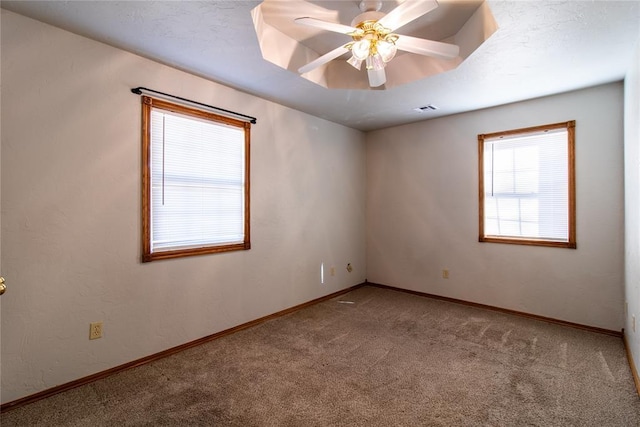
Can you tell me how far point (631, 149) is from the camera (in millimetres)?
2518

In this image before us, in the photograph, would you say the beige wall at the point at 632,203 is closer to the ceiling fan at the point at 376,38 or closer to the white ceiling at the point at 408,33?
the white ceiling at the point at 408,33

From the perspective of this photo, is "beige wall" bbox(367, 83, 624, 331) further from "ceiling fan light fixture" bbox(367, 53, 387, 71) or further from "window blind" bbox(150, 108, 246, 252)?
"window blind" bbox(150, 108, 246, 252)

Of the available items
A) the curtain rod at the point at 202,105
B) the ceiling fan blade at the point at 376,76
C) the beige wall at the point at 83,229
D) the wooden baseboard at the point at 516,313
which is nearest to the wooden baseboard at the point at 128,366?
the beige wall at the point at 83,229

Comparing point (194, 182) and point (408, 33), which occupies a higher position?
point (408, 33)

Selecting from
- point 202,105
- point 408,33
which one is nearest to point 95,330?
point 202,105

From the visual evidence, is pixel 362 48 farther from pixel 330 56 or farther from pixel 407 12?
pixel 407 12

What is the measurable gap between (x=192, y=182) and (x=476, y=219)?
10.9ft

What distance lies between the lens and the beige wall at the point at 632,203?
2.21 m

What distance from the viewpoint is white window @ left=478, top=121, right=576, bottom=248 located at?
3258mm

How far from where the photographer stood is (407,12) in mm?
1737

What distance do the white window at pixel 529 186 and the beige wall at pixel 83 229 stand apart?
2827 millimetres

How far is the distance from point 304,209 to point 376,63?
2.12 m

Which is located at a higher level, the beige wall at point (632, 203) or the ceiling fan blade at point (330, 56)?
the ceiling fan blade at point (330, 56)

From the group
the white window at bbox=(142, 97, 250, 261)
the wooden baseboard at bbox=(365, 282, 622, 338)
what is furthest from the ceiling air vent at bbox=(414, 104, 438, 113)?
the wooden baseboard at bbox=(365, 282, 622, 338)
